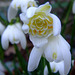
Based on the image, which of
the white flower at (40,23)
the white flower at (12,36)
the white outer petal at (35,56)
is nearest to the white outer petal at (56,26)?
the white flower at (40,23)

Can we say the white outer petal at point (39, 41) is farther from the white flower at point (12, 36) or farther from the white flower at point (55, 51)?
the white flower at point (12, 36)

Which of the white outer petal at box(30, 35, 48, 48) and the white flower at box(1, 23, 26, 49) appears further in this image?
the white flower at box(1, 23, 26, 49)

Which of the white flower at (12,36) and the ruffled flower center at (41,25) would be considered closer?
the ruffled flower center at (41,25)

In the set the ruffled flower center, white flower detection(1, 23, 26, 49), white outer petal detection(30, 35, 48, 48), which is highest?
the ruffled flower center

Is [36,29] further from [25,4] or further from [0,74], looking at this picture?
[0,74]

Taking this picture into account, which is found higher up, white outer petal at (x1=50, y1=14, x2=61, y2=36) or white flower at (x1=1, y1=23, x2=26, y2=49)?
white outer petal at (x1=50, y1=14, x2=61, y2=36)

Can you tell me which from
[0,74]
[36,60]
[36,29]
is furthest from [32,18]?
[0,74]

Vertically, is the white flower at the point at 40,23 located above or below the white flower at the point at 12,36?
above

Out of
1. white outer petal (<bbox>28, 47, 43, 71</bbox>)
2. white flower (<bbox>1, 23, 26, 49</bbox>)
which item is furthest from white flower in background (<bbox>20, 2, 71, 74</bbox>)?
white flower (<bbox>1, 23, 26, 49</bbox>)

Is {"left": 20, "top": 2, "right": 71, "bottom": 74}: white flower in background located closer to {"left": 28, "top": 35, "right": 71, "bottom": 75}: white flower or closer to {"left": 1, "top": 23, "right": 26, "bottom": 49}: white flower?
{"left": 28, "top": 35, "right": 71, "bottom": 75}: white flower
